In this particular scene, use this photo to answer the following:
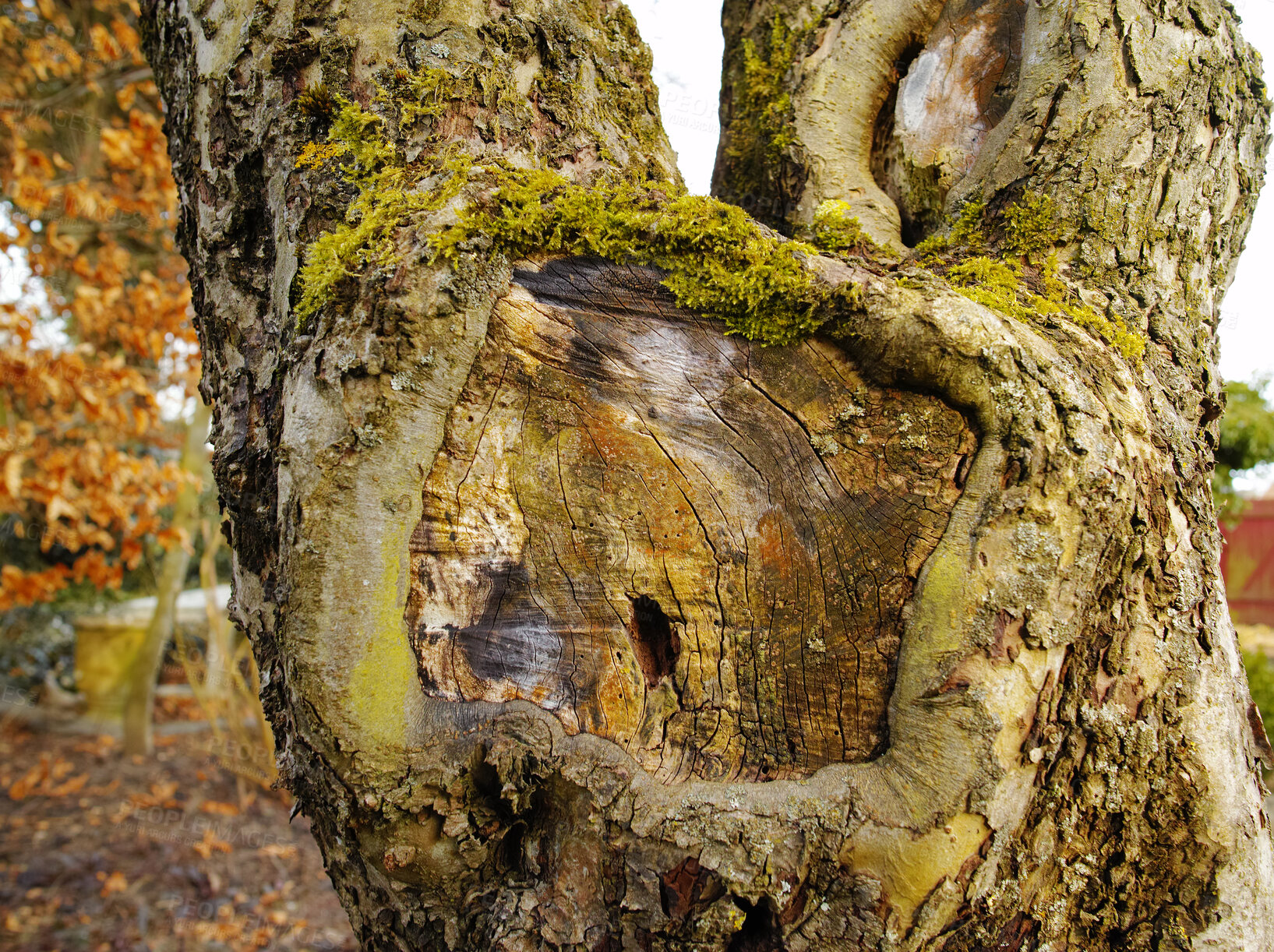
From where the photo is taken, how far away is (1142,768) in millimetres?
1356

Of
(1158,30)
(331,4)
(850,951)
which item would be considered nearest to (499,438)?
(331,4)

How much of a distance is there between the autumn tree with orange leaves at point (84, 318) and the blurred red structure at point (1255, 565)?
19444mm

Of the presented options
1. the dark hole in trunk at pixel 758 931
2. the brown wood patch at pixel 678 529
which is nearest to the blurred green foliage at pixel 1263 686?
the brown wood patch at pixel 678 529

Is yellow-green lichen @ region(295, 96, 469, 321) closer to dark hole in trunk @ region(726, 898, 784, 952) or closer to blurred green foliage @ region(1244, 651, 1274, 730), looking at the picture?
dark hole in trunk @ region(726, 898, 784, 952)

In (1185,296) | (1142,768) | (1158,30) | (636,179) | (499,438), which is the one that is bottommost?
(1142,768)

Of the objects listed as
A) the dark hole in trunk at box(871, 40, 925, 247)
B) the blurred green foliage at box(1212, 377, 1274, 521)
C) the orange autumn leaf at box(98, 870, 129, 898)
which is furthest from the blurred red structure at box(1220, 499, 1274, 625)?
the orange autumn leaf at box(98, 870, 129, 898)

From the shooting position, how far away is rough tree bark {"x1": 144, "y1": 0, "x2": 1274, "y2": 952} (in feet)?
4.19

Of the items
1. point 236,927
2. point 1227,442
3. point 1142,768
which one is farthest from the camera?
point 1227,442

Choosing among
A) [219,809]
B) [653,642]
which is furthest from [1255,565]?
[653,642]

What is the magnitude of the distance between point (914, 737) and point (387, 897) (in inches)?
40.4

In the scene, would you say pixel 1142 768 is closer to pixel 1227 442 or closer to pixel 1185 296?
pixel 1185 296

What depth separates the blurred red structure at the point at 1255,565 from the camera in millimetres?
15781

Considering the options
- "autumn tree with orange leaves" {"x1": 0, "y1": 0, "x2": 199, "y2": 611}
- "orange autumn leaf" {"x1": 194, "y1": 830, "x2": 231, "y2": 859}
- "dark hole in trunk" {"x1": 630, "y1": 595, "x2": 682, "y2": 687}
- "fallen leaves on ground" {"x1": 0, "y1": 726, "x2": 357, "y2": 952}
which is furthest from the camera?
"orange autumn leaf" {"x1": 194, "y1": 830, "x2": 231, "y2": 859}

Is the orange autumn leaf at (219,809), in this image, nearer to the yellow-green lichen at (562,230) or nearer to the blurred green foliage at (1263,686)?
the yellow-green lichen at (562,230)
